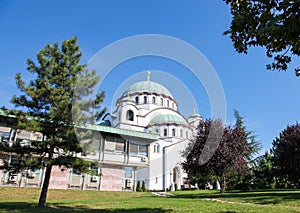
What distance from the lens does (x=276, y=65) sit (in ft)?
21.0

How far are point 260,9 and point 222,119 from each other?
1542cm

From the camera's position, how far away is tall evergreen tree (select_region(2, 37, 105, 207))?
1108cm

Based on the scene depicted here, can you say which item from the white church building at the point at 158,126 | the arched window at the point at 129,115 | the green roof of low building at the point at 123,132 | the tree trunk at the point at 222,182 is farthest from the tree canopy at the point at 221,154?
the arched window at the point at 129,115

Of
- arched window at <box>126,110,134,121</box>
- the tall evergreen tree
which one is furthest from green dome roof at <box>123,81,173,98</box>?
the tall evergreen tree

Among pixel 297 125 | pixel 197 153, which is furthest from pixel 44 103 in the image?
pixel 297 125

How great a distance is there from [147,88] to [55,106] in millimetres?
33614

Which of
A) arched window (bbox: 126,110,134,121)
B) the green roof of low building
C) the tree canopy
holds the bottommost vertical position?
the tree canopy

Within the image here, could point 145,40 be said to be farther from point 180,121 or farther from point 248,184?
point 180,121

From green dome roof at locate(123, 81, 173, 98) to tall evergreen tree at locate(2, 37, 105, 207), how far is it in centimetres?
3259

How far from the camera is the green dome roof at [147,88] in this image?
44.8 metres

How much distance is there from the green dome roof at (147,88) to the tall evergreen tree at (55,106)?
107ft

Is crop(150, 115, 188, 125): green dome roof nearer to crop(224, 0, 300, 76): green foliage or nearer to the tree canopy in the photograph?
the tree canopy

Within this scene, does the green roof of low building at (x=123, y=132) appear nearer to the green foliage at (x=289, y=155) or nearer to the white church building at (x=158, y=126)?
the white church building at (x=158, y=126)

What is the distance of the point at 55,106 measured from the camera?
457 inches
